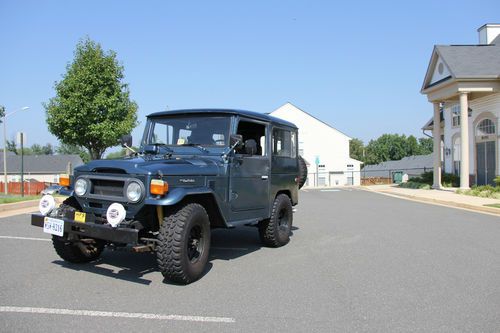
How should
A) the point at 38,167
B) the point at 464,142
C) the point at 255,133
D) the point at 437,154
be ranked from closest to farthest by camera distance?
the point at 255,133 < the point at 464,142 < the point at 437,154 < the point at 38,167

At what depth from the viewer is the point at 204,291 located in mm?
4707

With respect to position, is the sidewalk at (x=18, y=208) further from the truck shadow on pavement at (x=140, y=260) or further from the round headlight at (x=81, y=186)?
the round headlight at (x=81, y=186)

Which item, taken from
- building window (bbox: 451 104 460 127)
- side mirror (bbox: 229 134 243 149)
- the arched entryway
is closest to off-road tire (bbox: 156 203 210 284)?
side mirror (bbox: 229 134 243 149)

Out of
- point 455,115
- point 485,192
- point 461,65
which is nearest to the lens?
point 485,192

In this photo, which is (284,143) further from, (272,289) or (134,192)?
(134,192)

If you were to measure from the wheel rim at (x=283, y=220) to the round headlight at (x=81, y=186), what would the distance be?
345 centimetres

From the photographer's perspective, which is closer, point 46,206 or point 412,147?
point 46,206

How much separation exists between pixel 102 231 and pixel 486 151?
20.5 meters

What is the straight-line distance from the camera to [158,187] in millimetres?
4609

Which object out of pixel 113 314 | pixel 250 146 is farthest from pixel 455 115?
pixel 113 314

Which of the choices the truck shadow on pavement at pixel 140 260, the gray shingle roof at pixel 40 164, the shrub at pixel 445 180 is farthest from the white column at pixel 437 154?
the gray shingle roof at pixel 40 164

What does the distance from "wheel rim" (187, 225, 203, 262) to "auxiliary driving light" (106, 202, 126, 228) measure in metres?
0.92

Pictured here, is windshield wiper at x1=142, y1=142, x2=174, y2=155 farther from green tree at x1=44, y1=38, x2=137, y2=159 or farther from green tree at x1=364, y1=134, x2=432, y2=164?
green tree at x1=364, y1=134, x2=432, y2=164

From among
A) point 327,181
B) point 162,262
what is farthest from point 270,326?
point 327,181
